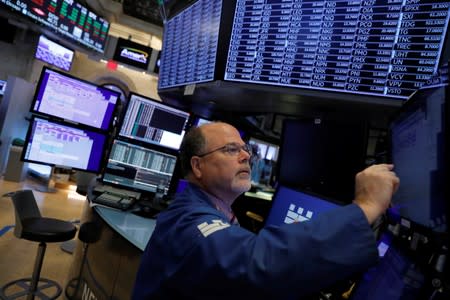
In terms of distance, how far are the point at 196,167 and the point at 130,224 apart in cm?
80

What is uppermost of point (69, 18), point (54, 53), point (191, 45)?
point (69, 18)

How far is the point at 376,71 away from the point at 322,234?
2.95 ft

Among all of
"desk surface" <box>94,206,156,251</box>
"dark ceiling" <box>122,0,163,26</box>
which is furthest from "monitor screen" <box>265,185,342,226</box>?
"dark ceiling" <box>122,0,163,26</box>

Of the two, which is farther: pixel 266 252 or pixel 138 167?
pixel 138 167

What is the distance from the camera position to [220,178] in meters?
0.96

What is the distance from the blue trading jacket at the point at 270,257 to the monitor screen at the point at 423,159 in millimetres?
129

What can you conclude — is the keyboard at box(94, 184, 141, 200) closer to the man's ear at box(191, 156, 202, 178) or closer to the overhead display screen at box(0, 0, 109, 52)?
the man's ear at box(191, 156, 202, 178)

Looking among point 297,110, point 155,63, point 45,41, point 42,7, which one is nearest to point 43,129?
point 297,110

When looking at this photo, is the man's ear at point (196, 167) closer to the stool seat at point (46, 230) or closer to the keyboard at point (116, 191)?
the keyboard at point (116, 191)

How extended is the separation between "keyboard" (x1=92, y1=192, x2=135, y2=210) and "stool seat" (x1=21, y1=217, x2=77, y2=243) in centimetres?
32

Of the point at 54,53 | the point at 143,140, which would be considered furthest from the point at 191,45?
the point at 54,53

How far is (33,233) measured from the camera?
71.5 inches

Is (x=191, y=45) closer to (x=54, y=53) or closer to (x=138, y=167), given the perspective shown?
(x=138, y=167)

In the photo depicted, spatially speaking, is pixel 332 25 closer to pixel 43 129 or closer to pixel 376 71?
pixel 376 71
